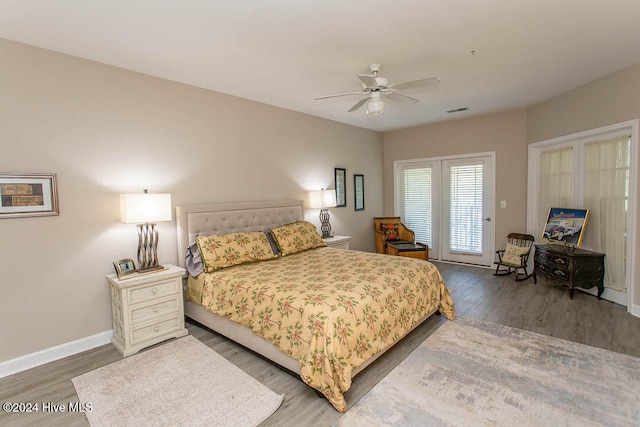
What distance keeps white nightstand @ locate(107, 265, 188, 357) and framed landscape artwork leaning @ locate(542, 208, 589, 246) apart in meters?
4.91

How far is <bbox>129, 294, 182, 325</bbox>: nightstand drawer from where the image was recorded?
2.91m

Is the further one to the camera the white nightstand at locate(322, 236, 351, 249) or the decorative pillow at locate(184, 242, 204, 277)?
the white nightstand at locate(322, 236, 351, 249)

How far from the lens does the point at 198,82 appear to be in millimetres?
3623

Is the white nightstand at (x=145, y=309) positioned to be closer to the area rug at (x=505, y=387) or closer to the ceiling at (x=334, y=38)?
the area rug at (x=505, y=387)

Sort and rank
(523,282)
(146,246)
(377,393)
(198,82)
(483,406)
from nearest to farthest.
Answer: (483,406)
(377,393)
(146,246)
(198,82)
(523,282)

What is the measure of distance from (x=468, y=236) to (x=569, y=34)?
12.7ft

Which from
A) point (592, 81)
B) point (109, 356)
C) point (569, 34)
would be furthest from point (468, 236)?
point (109, 356)

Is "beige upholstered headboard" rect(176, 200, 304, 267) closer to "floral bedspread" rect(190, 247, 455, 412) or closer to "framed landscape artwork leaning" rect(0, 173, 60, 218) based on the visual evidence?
"floral bedspread" rect(190, 247, 455, 412)

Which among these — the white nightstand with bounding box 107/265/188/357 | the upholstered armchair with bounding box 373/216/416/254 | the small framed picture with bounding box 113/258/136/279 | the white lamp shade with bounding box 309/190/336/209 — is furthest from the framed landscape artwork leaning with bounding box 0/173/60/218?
the upholstered armchair with bounding box 373/216/416/254

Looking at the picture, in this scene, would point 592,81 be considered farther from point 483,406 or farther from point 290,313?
point 290,313

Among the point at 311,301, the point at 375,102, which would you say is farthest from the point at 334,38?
the point at 311,301

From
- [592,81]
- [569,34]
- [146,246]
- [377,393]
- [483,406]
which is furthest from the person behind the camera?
[592,81]

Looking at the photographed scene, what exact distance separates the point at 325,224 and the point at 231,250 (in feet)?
7.29

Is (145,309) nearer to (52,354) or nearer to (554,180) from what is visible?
(52,354)
